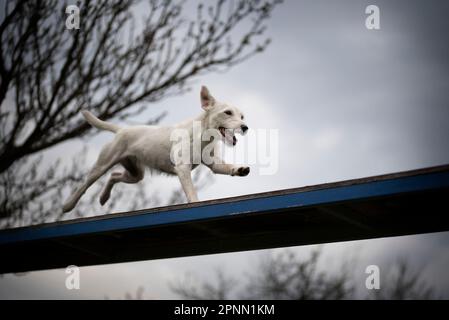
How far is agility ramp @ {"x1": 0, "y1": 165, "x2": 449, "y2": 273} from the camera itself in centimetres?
488

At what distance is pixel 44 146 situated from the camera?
9977 mm

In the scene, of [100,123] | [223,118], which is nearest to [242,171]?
[223,118]

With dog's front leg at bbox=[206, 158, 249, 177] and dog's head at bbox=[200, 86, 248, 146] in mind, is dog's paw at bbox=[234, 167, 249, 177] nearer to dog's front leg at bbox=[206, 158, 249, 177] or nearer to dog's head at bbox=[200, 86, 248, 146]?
dog's front leg at bbox=[206, 158, 249, 177]

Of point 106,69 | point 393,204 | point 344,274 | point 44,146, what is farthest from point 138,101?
point 393,204

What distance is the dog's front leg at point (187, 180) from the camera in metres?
6.85

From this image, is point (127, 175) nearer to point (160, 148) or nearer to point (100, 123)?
point (100, 123)

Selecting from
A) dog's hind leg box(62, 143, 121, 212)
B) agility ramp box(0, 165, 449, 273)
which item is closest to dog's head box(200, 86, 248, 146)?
agility ramp box(0, 165, 449, 273)

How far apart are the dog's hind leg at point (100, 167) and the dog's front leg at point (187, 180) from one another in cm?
125

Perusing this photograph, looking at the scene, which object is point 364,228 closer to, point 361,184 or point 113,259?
point 361,184

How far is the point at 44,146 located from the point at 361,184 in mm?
6477

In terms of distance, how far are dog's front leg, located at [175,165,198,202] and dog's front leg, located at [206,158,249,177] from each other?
0.29 metres

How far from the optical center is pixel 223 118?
720 centimetres

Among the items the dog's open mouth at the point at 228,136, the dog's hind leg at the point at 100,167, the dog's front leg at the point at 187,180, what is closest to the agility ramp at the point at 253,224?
the dog's front leg at the point at 187,180
